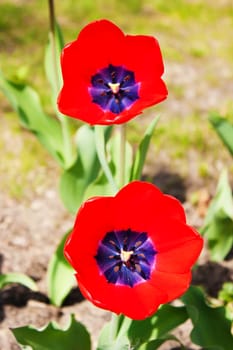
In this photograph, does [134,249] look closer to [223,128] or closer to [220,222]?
[223,128]

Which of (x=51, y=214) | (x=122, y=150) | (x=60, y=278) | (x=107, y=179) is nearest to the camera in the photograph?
(x=122, y=150)

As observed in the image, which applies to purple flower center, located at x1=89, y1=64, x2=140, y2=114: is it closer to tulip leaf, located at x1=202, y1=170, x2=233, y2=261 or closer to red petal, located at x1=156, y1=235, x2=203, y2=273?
red petal, located at x1=156, y1=235, x2=203, y2=273

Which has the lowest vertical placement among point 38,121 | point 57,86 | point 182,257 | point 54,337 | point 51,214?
point 51,214

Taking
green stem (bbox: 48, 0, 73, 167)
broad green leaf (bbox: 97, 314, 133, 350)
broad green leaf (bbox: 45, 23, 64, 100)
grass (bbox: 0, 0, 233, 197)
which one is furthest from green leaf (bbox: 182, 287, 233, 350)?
grass (bbox: 0, 0, 233, 197)

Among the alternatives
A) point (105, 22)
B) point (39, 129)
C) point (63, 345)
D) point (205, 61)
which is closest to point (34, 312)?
point (63, 345)

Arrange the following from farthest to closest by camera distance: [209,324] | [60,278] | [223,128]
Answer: [60,278], [223,128], [209,324]

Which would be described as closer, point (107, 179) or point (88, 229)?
point (88, 229)

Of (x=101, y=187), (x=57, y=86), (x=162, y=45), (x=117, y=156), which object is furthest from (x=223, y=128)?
(x=162, y=45)

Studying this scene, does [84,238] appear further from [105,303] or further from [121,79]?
[121,79]
